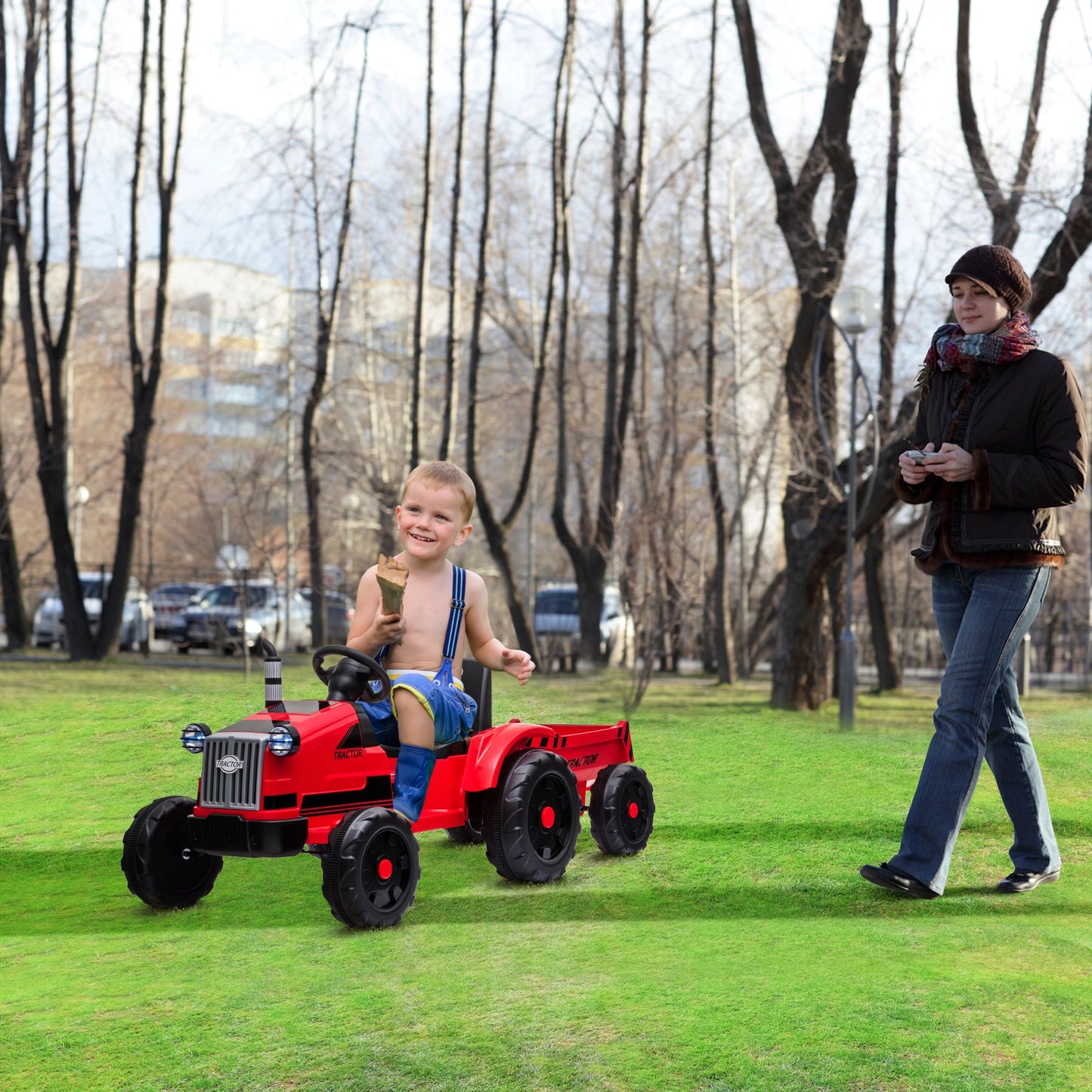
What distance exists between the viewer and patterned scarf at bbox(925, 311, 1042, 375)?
4801mm

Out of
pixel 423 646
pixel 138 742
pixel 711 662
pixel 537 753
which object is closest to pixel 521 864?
pixel 537 753

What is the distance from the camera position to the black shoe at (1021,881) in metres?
4.85

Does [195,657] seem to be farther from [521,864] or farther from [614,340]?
[521,864]

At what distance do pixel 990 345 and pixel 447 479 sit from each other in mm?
2069

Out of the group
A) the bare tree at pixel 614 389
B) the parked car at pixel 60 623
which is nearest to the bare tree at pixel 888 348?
the bare tree at pixel 614 389

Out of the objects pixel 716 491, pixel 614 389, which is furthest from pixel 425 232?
pixel 716 491

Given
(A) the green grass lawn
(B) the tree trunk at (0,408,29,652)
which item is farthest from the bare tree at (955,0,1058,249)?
(B) the tree trunk at (0,408,29,652)

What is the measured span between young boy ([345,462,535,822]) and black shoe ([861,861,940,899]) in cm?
147

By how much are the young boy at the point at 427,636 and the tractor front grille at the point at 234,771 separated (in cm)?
50

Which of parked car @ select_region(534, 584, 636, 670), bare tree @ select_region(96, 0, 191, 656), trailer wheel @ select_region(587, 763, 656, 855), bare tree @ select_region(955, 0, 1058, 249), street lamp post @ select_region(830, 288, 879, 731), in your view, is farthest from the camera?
parked car @ select_region(534, 584, 636, 670)

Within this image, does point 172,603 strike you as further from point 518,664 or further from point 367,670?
point 367,670

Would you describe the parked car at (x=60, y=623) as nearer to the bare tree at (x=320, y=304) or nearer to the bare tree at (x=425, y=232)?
the bare tree at (x=320, y=304)

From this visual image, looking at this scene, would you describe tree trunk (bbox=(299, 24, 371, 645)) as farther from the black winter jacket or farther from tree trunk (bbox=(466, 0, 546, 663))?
the black winter jacket

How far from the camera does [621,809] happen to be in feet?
18.2
